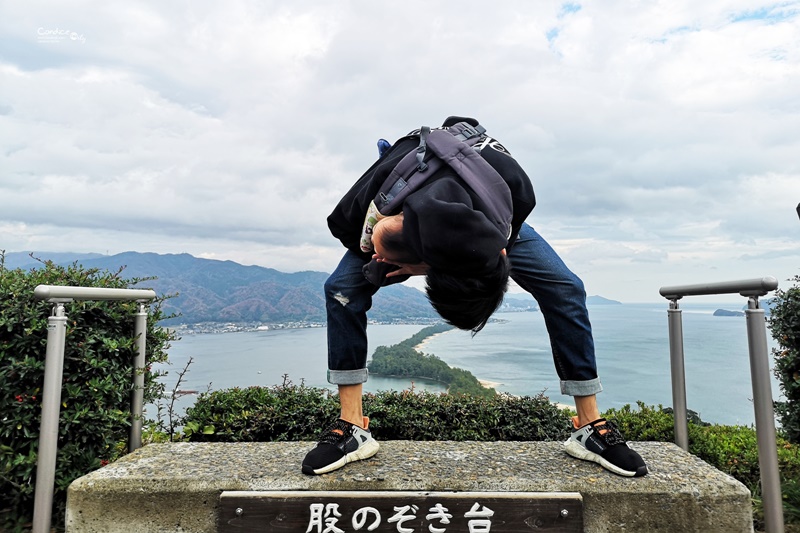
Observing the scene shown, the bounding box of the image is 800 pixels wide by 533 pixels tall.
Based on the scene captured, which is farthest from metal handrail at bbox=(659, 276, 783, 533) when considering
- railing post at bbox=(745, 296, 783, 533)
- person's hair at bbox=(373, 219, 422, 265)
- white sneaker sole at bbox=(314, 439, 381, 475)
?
white sneaker sole at bbox=(314, 439, 381, 475)

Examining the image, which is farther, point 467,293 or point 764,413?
point 764,413

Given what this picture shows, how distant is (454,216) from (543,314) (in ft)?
3.60

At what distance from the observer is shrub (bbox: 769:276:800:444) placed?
7.73ft

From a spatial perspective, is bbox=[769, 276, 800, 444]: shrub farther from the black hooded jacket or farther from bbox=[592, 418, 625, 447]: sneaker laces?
the black hooded jacket

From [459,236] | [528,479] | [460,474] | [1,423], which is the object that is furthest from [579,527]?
[1,423]

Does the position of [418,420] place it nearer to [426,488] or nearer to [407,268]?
[426,488]

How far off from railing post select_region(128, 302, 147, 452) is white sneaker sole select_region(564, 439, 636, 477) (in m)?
2.12

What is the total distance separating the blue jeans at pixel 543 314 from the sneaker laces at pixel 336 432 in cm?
19

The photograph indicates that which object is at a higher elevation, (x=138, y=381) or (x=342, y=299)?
(x=342, y=299)

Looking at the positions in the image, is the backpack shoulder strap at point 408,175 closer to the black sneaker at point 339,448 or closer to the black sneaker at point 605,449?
the black sneaker at point 339,448

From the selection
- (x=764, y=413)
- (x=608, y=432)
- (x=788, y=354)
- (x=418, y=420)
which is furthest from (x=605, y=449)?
(x=418, y=420)

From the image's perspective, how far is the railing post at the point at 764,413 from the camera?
6.44 feet

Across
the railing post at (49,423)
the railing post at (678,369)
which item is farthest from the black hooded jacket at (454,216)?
the railing post at (49,423)

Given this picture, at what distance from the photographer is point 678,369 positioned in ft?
8.30
